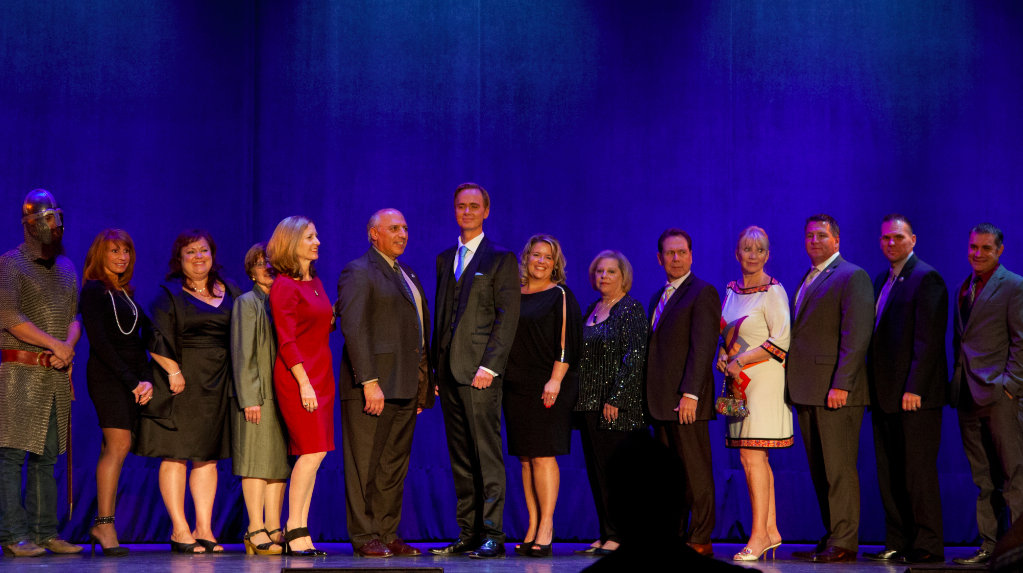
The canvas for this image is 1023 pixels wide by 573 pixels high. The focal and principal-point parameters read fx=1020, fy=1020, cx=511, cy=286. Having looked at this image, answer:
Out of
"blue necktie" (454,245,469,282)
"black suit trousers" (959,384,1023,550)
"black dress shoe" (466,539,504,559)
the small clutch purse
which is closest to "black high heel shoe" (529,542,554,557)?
"black dress shoe" (466,539,504,559)

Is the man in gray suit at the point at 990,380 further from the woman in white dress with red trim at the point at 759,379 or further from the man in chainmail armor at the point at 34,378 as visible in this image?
the man in chainmail armor at the point at 34,378

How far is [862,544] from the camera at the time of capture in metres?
6.22

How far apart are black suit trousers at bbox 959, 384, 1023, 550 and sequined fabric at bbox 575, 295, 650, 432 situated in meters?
1.65

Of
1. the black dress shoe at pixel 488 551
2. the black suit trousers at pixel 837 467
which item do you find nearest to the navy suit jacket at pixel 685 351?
the black suit trousers at pixel 837 467

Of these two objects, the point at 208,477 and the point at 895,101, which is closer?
the point at 208,477

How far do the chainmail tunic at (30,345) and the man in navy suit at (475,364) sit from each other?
183 centimetres

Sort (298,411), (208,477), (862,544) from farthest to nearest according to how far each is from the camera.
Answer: (862,544)
(208,477)
(298,411)

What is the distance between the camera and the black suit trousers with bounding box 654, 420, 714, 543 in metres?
4.84

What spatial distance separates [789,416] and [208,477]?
289 centimetres

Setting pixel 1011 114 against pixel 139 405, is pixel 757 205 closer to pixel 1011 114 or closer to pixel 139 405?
pixel 1011 114

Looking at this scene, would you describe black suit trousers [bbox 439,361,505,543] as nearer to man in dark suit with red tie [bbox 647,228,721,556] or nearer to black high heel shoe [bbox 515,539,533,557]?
black high heel shoe [bbox 515,539,533,557]

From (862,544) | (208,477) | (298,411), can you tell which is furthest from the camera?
(862,544)

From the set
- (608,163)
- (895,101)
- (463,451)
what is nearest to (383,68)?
(608,163)

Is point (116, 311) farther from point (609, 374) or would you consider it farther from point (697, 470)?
point (697, 470)
